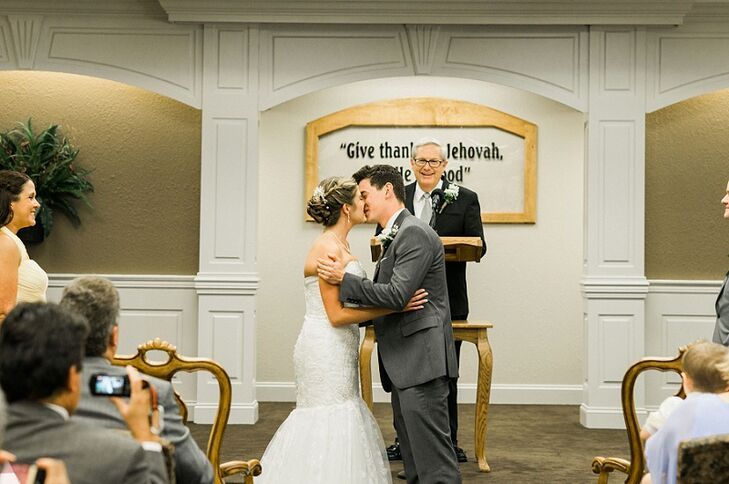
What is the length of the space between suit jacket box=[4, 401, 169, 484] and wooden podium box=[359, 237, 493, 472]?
369 centimetres

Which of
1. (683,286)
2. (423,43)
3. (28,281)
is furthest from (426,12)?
(28,281)

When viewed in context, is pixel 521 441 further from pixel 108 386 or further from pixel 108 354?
pixel 108 386

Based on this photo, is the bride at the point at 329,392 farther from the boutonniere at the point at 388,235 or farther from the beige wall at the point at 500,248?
the beige wall at the point at 500,248

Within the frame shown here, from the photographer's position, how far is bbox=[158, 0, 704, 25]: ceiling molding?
697 cm

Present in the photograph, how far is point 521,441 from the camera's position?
22.0 feet

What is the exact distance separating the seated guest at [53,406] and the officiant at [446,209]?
13.1 feet

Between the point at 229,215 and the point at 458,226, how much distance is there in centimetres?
187

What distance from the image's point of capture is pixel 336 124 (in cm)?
844

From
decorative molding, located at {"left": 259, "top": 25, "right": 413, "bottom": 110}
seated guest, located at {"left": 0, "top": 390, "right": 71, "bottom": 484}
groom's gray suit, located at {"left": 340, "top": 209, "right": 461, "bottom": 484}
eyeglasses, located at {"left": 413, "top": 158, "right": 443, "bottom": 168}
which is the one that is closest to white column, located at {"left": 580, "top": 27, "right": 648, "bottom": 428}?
decorative molding, located at {"left": 259, "top": 25, "right": 413, "bottom": 110}

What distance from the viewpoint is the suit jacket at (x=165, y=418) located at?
2.32 meters

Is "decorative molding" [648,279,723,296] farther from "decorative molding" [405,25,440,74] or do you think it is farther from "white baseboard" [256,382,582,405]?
"decorative molding" [405,25,440,74]

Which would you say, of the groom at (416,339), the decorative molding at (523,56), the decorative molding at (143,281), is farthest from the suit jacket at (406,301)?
the decorative molding at (143,281)

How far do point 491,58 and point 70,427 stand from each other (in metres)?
5.66

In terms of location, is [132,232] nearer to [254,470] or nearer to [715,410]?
[254,470]
